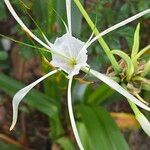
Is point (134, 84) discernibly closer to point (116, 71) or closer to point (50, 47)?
point (116, 71)

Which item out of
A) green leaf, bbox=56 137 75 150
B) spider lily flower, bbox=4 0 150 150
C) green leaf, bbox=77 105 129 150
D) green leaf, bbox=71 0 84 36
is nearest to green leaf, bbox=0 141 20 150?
green leaf, bbox=56 137 75 150

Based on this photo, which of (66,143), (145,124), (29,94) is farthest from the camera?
(66,143)

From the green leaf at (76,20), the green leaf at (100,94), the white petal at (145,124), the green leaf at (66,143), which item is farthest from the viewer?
the green leaf at (66,143)

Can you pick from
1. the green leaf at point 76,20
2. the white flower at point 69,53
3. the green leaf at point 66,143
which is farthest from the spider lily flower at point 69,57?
the green leaf at point 66,143

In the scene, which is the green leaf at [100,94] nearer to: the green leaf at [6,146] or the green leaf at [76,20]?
the green leaf at [76,20]

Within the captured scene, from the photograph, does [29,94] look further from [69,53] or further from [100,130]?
[69,53]

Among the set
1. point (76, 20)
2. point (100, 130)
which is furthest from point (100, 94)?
point (76, 20)

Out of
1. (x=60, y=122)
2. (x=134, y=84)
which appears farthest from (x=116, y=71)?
(x=60, y=122)

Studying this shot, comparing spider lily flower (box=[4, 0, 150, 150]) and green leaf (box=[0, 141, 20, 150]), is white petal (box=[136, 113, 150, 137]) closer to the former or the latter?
spider lily flower (box=[4, 0, 150, 150])
